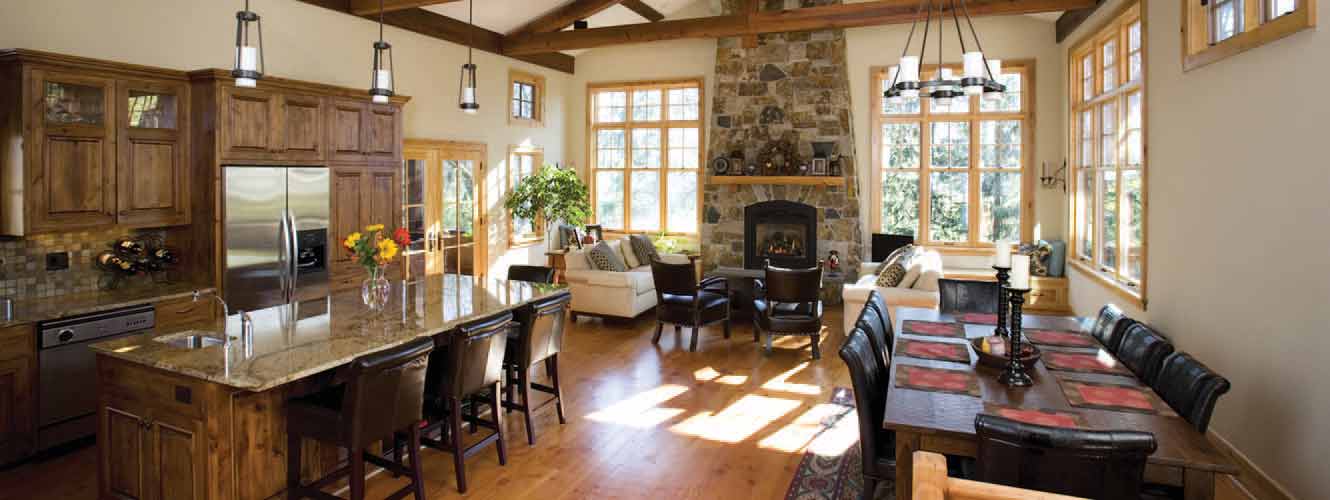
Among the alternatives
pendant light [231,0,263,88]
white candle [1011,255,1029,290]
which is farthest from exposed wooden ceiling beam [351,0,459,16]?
white candle [1011,255,1029,290]

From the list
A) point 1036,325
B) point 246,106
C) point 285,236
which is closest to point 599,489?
point 1036,325

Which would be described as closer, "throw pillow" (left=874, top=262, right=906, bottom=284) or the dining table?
the dining table

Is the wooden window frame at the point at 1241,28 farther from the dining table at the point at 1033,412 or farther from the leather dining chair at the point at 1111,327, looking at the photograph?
the dining table at the point at 1033,412

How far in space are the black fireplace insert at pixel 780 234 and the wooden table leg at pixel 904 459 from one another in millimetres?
6982

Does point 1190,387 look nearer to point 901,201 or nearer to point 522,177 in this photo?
point 901,201

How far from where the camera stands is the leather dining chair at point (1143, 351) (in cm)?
336

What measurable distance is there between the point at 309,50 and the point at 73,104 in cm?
244

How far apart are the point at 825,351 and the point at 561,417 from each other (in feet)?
10.1

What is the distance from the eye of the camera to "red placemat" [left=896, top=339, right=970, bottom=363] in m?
3.78

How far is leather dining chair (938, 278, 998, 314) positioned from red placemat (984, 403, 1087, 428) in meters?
2.42

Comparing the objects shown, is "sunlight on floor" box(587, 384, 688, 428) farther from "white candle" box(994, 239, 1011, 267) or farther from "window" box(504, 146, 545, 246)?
"window" box(504, 146, 545, 246)

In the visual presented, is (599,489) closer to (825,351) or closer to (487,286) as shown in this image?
(487,286)

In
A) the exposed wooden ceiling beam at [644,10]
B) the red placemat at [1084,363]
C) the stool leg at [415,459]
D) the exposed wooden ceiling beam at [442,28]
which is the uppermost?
the exposed wooden ceiling beam at [644,10]

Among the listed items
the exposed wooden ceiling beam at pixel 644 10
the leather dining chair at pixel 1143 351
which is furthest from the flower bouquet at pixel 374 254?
the exposed wooden ceiling beam at pixel 644 10
